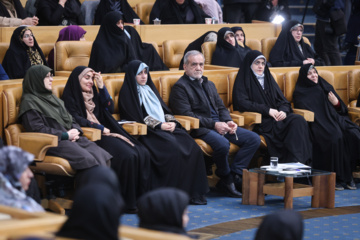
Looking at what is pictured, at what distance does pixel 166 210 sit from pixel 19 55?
14.8 feet

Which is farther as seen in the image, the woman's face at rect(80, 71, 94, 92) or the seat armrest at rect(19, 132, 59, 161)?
the woman's face at rect(80, 71, 94, 92)

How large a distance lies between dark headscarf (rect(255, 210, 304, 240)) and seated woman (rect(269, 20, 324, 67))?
5.50 m

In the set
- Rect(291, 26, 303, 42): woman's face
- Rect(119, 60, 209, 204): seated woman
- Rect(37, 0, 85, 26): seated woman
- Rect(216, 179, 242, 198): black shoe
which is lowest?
Rect(216, 179, 242, 198): black shoe

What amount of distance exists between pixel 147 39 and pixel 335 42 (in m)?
2.49

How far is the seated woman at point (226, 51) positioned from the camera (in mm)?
8250

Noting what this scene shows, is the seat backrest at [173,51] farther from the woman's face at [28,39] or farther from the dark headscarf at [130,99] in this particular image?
the dark headscarf at [130,99]

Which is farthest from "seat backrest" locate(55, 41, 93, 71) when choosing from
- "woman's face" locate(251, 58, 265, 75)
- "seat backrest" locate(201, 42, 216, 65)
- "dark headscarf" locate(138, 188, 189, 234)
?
"dark headscarf" locate(138, 188, 189, 234)

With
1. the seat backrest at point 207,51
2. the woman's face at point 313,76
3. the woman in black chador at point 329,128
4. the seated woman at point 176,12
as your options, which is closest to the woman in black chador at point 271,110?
the woman in black chador at point 329,128

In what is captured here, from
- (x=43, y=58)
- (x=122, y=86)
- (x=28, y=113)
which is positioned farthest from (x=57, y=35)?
(x=28, y=113)

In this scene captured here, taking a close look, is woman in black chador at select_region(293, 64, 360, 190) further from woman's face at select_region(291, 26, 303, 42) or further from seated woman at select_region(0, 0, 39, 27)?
seated woman at select_region(0, 0, 39, 27)

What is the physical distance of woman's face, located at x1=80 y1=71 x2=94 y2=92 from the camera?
6051 millimetres

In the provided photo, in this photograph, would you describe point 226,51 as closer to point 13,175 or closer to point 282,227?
point 13,175

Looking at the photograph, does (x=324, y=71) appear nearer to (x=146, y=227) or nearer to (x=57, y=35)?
(x=57, y=35)

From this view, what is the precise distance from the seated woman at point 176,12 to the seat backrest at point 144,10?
1.37ft
